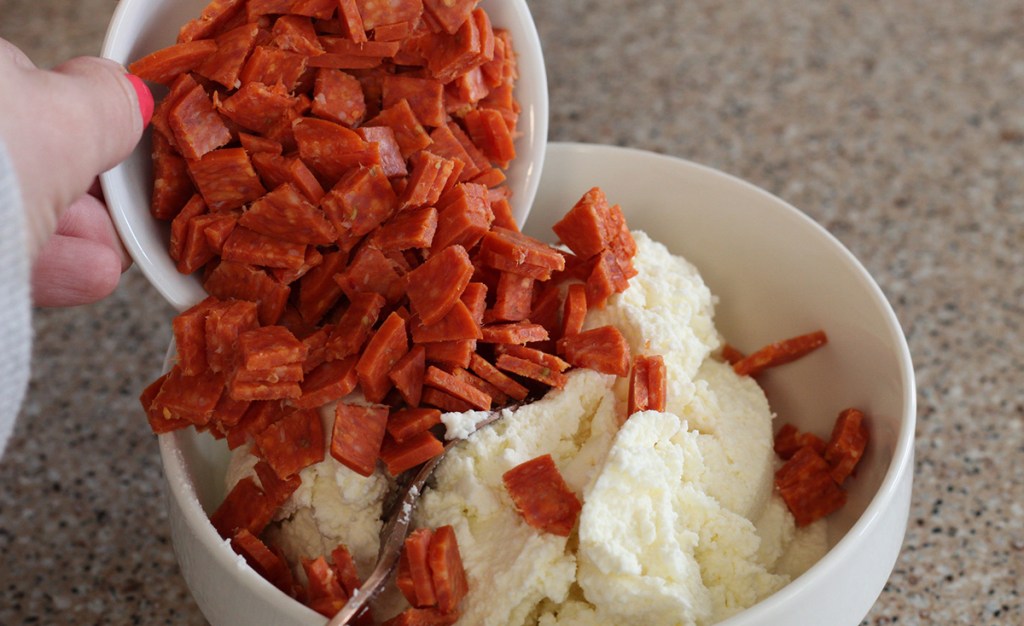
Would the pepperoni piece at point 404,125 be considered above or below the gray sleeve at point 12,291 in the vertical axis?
below

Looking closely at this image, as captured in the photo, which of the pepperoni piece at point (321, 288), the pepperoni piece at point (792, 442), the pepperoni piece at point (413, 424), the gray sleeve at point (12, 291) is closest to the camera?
the gray sleeve at point (12, 291)

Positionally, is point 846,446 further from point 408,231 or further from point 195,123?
point 195,123

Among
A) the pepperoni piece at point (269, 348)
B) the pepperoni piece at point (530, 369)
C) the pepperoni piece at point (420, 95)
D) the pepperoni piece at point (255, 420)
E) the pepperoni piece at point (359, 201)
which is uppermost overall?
the pepperoni piece at point (420, 95)

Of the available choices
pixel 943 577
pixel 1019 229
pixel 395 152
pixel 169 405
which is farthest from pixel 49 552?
pixel 1019 229

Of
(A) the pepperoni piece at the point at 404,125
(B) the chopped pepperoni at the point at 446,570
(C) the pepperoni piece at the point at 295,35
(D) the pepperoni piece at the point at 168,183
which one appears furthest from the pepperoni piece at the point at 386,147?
(B) the chopped pepperoni at the point at 446,570

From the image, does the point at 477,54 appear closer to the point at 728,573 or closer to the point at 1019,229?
the point at 728,573

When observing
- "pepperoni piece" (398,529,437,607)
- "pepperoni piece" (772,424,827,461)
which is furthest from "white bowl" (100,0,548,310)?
"pepperoni piece" (772,424,827,461)

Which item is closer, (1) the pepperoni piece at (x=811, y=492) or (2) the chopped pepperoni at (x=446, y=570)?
(2) the chopped pepperoni at (x=446, y=570)

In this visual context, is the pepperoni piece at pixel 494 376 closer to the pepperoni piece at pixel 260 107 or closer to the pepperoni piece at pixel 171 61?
the pepperoni piece at pixel 260 107

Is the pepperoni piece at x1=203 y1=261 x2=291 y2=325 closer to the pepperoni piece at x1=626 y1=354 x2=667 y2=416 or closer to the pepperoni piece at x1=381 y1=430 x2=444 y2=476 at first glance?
the pepperoni piece at x1=381 y1=430 x2=444 y2=476
